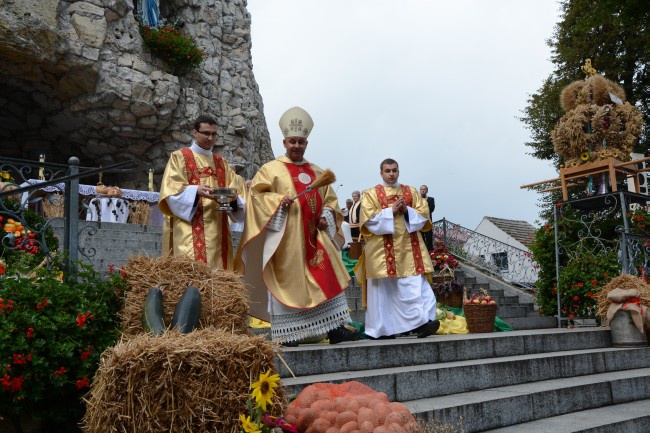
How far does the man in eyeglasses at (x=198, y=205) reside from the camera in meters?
6.15

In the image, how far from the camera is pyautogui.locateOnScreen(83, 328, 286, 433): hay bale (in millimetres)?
3139

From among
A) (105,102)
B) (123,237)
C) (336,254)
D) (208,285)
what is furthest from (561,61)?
(208,285)

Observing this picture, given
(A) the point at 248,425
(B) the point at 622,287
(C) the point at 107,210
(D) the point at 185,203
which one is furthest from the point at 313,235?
(C) the point at 107,210

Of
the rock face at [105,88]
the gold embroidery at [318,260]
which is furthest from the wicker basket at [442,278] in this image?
the rock face at [105,88]

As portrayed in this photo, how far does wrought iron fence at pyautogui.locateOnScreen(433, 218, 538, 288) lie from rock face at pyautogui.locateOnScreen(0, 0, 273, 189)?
1011 cm

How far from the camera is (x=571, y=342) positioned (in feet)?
23.7

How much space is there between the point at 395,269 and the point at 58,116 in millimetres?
17124

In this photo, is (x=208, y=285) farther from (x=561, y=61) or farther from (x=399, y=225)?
(x=561, y=61)

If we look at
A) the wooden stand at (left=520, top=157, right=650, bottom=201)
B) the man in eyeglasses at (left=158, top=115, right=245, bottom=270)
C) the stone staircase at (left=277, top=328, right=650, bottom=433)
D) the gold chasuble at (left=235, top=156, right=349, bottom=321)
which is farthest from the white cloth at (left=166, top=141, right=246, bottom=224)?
the wooden stand at (left=520, top=157, right=650, bottom=201)

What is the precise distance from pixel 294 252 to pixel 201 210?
3.37ft

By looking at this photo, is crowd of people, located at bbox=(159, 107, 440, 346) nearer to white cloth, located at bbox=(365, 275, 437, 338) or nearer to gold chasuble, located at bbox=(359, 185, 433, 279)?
gold chasuble, located at bbox=(359, 185, 433, 279)

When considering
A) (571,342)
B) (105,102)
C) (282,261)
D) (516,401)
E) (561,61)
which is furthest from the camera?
(561,61)

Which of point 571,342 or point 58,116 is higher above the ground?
point 58,116

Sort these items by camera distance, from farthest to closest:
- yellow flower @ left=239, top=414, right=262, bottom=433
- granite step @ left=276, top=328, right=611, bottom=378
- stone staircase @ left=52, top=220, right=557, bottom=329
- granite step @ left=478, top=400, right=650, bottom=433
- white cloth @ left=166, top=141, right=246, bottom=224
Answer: stone staircase @ left=52, top=220, right=557, bottom=329 → white cloth @ left=166, top=141, right=246, bottom=224 → granite step @ left=276, top=328, right=611, bottom=378 → granite step @ left=478, top=400, right=650, bottom=433 → yellow flower @ left=239, top=414, right=262, bottom=433
